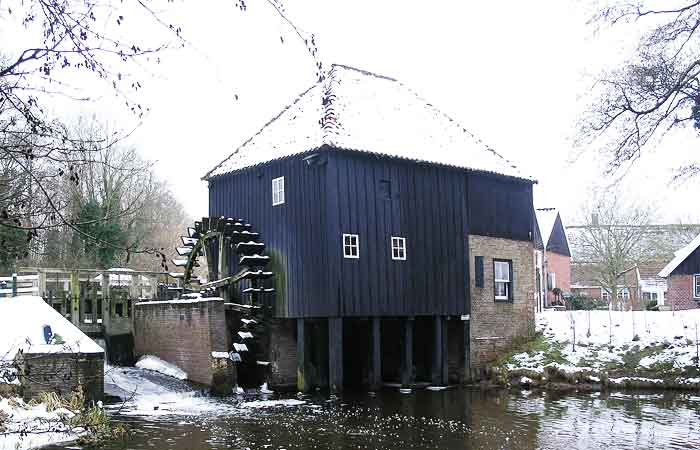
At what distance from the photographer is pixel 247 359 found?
1966cm

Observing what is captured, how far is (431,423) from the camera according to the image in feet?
46.2

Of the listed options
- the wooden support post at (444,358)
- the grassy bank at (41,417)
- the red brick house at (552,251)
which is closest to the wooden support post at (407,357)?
the wooden support post at (444,358)

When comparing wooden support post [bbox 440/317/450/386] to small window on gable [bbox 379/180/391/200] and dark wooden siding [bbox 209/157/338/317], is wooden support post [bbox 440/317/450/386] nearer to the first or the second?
small window on gable [bbox 379/180/391/200]

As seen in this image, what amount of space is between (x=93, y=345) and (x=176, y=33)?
13215 mm

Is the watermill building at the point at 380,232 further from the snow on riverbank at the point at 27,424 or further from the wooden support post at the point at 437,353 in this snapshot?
the snow on riverbank at the point at 27,424

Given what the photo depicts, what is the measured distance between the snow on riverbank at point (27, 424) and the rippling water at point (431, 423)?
1044mm

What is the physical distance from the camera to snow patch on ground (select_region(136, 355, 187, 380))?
1939cm

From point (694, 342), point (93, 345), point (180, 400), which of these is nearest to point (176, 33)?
point (93, 345)

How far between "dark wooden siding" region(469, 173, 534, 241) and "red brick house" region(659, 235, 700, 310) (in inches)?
459

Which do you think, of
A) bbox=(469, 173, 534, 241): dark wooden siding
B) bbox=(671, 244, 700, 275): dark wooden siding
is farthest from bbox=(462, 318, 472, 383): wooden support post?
bbox=(671, 244, 700, 275): dark wooden siding

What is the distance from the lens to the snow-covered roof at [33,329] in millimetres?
15078

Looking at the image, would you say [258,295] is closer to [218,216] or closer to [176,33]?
[218,216]

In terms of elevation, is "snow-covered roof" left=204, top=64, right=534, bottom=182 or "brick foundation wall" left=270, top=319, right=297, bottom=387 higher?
"snow-covered roof" left=204, top=64, right=534, bottom=182

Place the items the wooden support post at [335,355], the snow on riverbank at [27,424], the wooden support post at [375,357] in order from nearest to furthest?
the snow on riverbank at [27,424]
the wooden support post at [335,355]
the wooden support post at [375,357]
